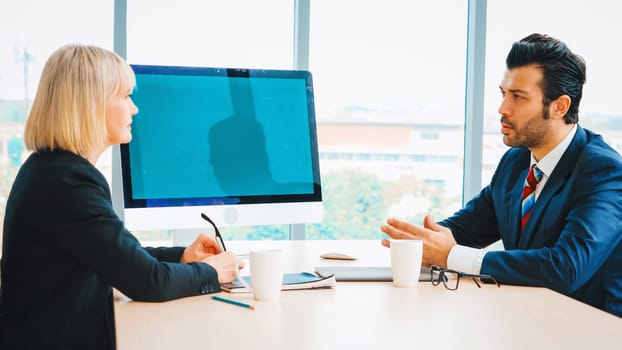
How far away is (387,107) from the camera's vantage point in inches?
153

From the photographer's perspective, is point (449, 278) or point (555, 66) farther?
point (555, 66)

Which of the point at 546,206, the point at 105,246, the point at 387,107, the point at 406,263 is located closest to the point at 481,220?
the point at 546,206

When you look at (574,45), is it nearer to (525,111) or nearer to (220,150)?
(525,111)

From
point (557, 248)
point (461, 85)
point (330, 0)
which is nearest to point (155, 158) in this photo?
point (557, 248)

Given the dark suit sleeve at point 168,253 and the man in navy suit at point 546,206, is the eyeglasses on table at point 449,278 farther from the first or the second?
the dark suit sleeve at point 168,253

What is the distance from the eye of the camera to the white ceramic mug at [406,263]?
→ 5.19ft

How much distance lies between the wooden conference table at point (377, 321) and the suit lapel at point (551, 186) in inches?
15.2

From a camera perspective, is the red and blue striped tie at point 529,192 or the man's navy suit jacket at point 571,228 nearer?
the man's navy suit jacket at point 571,228

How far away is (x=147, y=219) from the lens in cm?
184

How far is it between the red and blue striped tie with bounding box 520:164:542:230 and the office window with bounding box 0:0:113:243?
2.33m

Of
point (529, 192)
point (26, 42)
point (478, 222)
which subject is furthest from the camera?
point (26, 42)

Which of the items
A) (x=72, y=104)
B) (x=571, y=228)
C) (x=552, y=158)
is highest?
(x=72, y=104)

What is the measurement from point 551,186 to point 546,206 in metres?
0.07

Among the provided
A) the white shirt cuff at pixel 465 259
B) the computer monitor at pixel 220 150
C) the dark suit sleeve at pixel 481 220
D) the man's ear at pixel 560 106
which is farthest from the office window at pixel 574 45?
the white shirt cuff at pixel 465 259
